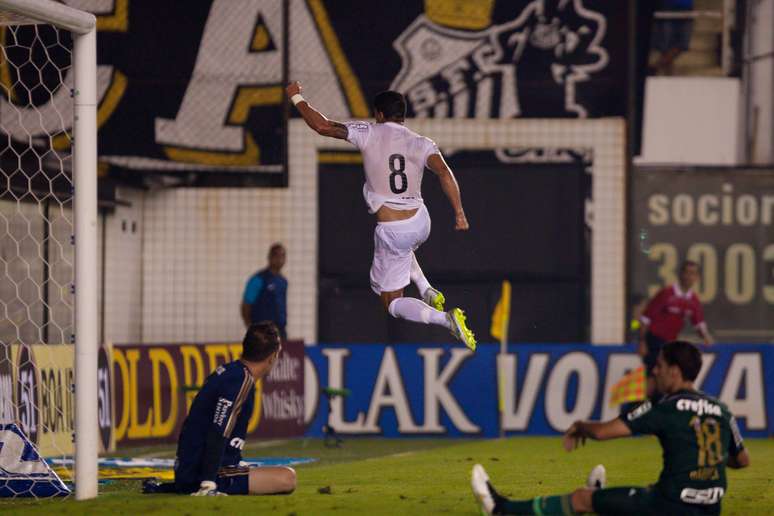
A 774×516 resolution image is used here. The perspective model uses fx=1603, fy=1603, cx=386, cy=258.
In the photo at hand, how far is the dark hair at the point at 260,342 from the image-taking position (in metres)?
10.3

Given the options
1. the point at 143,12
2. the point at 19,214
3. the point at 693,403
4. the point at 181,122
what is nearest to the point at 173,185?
the point at 181,122

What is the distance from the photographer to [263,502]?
33.0 ft

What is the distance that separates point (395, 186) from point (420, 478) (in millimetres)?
3440

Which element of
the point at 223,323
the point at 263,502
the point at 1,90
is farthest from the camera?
the point at 223,323

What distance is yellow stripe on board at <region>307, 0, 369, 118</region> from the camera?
21656 millimetres

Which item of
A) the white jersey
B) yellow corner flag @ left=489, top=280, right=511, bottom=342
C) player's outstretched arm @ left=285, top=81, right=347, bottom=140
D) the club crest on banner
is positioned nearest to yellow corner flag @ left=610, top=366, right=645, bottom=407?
yellow corner flag @ left=489, top=280, right=511, bottom=342

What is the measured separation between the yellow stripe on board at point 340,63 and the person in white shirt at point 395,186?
1116 centimetres

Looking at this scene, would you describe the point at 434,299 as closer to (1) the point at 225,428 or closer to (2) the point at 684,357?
(1) the point at 225,428

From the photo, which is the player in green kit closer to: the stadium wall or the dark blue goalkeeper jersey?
the dark blue goalkeeper jersey

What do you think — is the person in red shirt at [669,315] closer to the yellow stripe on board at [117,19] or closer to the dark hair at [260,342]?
the yellow stripe on board at [117,19]

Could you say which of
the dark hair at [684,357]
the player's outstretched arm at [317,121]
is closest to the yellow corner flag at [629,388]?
the player's outstretched arm at [317,121]

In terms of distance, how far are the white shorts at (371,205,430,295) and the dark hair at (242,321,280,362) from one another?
78 centimetres

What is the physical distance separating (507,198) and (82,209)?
478 inches

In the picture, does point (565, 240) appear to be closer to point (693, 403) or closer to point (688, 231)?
point (688, 231)
